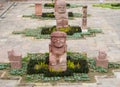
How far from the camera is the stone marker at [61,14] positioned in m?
18.6

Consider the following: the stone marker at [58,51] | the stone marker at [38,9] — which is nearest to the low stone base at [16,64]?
the stone marker at [58,51]

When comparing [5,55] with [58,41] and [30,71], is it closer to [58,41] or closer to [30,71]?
[30,71]

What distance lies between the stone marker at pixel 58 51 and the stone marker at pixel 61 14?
6.40 meters

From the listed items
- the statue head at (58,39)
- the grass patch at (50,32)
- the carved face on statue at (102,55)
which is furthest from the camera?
the grass patch at (50,32)

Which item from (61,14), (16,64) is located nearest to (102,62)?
(16,64)

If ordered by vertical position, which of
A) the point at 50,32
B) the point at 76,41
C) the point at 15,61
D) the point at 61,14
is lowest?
the point at 76,41

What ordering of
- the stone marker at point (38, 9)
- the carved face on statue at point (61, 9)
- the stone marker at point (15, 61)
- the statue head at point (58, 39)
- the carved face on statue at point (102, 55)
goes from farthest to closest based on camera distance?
the stone marker at point (38, 9), the carved face on statue at point (61, 9), the carved face on statue at point (102, 55), the stone marker at point (15, 61), the statue head at point (58, 39)

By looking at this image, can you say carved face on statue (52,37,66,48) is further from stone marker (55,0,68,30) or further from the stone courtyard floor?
stone marker (55,0,68,30)

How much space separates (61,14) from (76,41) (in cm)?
204

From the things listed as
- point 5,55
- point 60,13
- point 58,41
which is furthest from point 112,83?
point 60,13

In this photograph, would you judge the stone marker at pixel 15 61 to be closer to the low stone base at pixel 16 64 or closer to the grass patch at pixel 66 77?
the low stone base at pixel 16 64

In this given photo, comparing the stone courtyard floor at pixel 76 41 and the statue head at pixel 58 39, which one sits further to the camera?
the stone courtyard floor at pixel 76 41

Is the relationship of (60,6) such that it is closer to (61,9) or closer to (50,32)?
(61,9)

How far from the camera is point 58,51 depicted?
12.6 m
